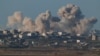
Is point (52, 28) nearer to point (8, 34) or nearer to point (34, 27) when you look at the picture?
point (34, 27)

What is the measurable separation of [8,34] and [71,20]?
2117cm

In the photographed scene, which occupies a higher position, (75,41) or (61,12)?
(61,12)

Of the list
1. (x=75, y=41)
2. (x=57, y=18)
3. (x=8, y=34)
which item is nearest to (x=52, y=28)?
(x=57, y=18)

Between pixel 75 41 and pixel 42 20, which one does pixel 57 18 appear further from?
pixel 75 41

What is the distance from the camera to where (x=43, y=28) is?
13625cm

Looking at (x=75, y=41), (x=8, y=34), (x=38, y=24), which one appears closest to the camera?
(x=75, y=41)

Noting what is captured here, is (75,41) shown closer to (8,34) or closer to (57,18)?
(8,34)

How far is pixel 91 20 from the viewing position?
138875mm

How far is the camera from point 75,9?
137 meters

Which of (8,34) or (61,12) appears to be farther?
(61,12)

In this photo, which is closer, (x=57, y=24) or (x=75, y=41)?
(x=75, y=41)

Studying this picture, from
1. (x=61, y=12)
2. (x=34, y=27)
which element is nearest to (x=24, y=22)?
(x=34, y=27)

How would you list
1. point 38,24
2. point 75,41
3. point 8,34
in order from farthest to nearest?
point 38,24 < point 8,34 < point 75,41

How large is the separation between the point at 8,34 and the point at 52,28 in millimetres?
20498
